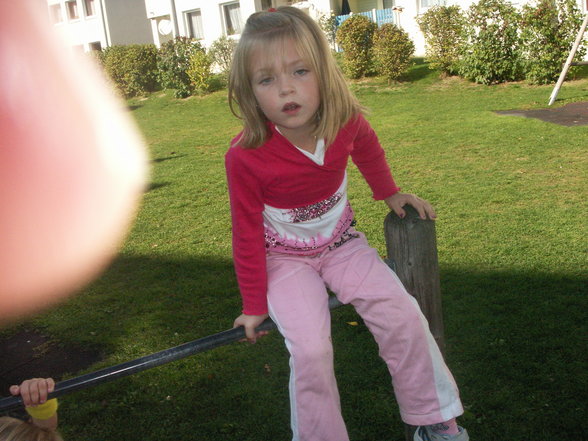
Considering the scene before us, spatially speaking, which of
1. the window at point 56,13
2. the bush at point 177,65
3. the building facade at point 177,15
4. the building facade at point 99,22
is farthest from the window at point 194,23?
the window at point 56,13

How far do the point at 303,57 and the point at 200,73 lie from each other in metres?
16.5

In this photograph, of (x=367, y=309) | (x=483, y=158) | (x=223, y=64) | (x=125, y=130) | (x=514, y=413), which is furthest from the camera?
(x=223, y=64)

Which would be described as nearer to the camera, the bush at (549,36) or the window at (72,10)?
the bush at (549,36)

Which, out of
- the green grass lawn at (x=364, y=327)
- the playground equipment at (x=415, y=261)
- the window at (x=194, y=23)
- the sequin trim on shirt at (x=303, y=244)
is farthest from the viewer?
the window at (x=194, y=23)

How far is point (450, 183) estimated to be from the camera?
6.84 metres

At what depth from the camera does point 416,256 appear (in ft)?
6.51

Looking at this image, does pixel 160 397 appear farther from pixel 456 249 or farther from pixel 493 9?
pixel 493 9

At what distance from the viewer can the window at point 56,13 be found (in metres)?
30.9

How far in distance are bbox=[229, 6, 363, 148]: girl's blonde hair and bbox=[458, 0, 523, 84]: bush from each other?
489 inches

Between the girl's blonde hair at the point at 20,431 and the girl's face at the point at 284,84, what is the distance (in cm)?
112

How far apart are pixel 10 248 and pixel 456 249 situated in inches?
171

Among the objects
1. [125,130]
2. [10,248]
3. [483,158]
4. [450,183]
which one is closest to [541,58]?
[483,158]

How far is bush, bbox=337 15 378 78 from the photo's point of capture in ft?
51.4

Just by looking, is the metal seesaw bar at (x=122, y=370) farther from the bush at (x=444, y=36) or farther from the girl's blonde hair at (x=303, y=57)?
the bush at (x=444, y=36)
